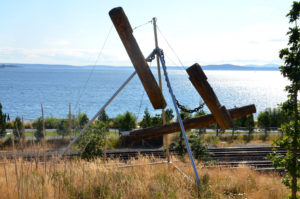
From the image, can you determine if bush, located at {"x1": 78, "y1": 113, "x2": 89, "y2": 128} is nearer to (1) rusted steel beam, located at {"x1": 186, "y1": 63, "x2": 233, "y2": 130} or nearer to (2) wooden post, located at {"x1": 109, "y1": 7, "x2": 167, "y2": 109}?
(2) wooden post, located at {"x1": 109, "y1": 7, "x2": 167, "y2": 109}

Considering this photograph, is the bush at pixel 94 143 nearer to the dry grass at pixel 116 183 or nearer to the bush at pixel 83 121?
the bush at pixel 83 121

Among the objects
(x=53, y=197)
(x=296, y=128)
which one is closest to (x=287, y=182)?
(x=296, y=128)

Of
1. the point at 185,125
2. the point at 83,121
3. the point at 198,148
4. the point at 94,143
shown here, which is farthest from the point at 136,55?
the point at 83,121

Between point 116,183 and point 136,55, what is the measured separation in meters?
2.10

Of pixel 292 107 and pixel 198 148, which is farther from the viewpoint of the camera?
pixel 198 148

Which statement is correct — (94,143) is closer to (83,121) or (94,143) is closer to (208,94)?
(83,121)

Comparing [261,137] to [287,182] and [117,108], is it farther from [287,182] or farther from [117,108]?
[117,108]

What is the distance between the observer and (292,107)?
585 cm

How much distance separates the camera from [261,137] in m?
25.5

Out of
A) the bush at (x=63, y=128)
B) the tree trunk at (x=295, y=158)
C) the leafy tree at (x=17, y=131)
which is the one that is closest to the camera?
the leafy tree at (x=17, y=131)

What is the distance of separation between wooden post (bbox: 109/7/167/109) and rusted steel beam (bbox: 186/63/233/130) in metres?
0.64

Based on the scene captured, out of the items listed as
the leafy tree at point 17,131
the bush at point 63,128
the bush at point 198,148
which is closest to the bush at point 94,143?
the leafy tree at point 17,131

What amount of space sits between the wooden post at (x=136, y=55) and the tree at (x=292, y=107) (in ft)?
8.11

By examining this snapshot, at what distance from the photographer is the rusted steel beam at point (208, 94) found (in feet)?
16.3
